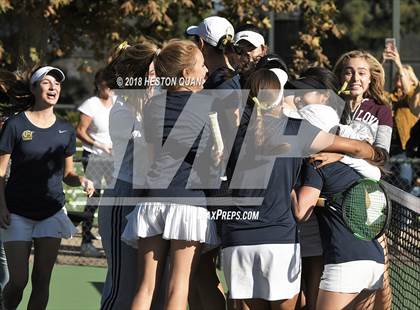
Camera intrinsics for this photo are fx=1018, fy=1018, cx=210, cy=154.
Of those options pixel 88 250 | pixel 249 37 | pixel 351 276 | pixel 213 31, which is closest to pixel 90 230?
pixel 88 250

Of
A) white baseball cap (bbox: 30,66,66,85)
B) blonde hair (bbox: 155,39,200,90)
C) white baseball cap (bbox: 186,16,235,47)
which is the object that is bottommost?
white baseball cap (bbox: 30,66,66,85)

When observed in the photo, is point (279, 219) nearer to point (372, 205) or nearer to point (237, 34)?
point (372, 205)

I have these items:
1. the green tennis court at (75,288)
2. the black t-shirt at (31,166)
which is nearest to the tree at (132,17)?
the green tennis court at (75,288)

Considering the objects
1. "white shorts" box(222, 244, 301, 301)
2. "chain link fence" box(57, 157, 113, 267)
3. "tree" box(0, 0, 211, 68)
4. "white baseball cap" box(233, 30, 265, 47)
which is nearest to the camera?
"white shorts" box(222, 244, 301, 301)

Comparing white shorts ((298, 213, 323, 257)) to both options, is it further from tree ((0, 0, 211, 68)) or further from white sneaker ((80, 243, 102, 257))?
tree ((0, 0, 211, 68))

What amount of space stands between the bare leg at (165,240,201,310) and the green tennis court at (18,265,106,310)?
3126 millimetres

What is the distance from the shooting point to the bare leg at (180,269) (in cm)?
565

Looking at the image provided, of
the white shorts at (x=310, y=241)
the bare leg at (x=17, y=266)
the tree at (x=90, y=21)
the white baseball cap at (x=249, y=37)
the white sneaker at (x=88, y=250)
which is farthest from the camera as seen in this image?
the tree at (x=90, y=21)

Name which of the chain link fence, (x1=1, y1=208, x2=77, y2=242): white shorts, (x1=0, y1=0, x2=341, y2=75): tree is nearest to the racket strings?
(x1=1, y1=208, x2=77, y2=242): white shorts

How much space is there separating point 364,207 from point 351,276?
0.38 metres

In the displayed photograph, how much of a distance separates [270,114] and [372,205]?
753mm

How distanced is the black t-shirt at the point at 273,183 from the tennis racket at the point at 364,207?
1.02 ft

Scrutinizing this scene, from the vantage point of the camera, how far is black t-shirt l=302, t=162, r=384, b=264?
559 cm

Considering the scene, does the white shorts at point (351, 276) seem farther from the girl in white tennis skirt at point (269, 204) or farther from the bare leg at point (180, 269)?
the bare leg at point (180, 269)
